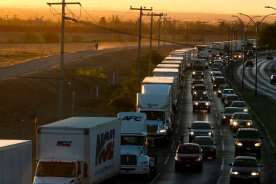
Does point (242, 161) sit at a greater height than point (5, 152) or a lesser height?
lesser

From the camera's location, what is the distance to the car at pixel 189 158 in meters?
38.9

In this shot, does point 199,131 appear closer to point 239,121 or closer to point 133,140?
point 239,121

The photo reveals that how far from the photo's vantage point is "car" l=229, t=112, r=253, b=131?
55334 mm

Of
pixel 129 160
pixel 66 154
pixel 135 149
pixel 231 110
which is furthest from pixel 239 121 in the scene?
pixel 66 154

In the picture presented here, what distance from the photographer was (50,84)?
275ft

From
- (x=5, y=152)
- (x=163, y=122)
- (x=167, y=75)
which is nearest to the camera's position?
(x=5, y=152)

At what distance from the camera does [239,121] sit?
184 ft

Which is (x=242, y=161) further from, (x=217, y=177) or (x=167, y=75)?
(x=167, y=75)

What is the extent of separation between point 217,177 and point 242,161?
2.07 m

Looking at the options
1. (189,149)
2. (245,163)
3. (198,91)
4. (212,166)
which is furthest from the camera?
(198,91)

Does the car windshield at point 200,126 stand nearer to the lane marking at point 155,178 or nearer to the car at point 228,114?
the car at point 228,114

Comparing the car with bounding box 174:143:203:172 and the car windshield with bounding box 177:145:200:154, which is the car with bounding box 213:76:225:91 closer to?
the car windshield with bounding box 177:145:200:154

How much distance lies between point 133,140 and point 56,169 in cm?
983

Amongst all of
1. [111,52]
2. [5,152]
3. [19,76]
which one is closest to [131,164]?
[5,152]
